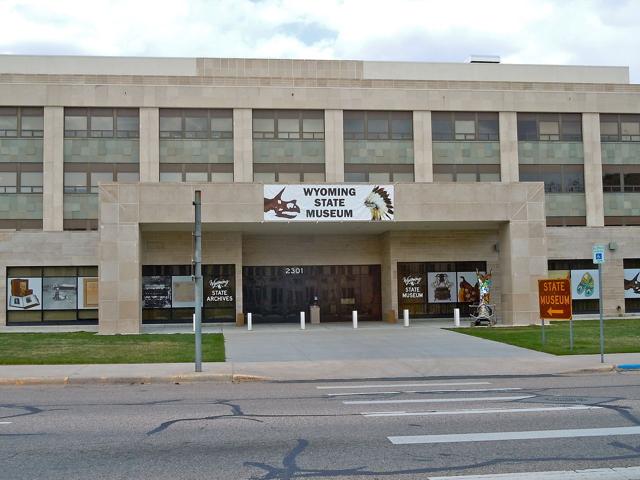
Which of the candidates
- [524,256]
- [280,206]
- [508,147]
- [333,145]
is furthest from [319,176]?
[524,256]

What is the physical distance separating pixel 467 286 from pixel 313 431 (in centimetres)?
2709

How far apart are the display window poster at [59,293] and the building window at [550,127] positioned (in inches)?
1012

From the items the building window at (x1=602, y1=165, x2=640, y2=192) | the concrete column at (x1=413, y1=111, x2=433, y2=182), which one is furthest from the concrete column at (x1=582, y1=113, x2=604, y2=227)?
the concrete column at (x1=413, y1=111, x2=433, y2=182)

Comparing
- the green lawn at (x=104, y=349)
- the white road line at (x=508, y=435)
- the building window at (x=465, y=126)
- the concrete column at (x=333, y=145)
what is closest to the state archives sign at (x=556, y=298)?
the green lawn at (x=104, y=349)

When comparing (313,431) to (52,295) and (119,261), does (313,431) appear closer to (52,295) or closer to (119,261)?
(119,261)

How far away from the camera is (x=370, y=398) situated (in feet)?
40.8

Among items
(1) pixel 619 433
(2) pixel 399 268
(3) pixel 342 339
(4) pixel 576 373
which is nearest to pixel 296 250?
(2) pixel 399 268

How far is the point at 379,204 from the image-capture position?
29.4 meters

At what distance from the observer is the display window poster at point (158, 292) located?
3344 centimetres

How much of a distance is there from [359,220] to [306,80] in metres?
11.1

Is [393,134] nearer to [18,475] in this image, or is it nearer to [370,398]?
[370,398]

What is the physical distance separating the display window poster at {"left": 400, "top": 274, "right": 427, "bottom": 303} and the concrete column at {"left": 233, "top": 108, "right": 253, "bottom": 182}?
977cm

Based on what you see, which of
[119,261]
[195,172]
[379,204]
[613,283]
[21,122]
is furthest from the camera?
[613,283]

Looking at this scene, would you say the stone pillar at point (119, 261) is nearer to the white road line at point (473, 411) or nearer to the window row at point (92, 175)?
the window row at point (92, 175)
